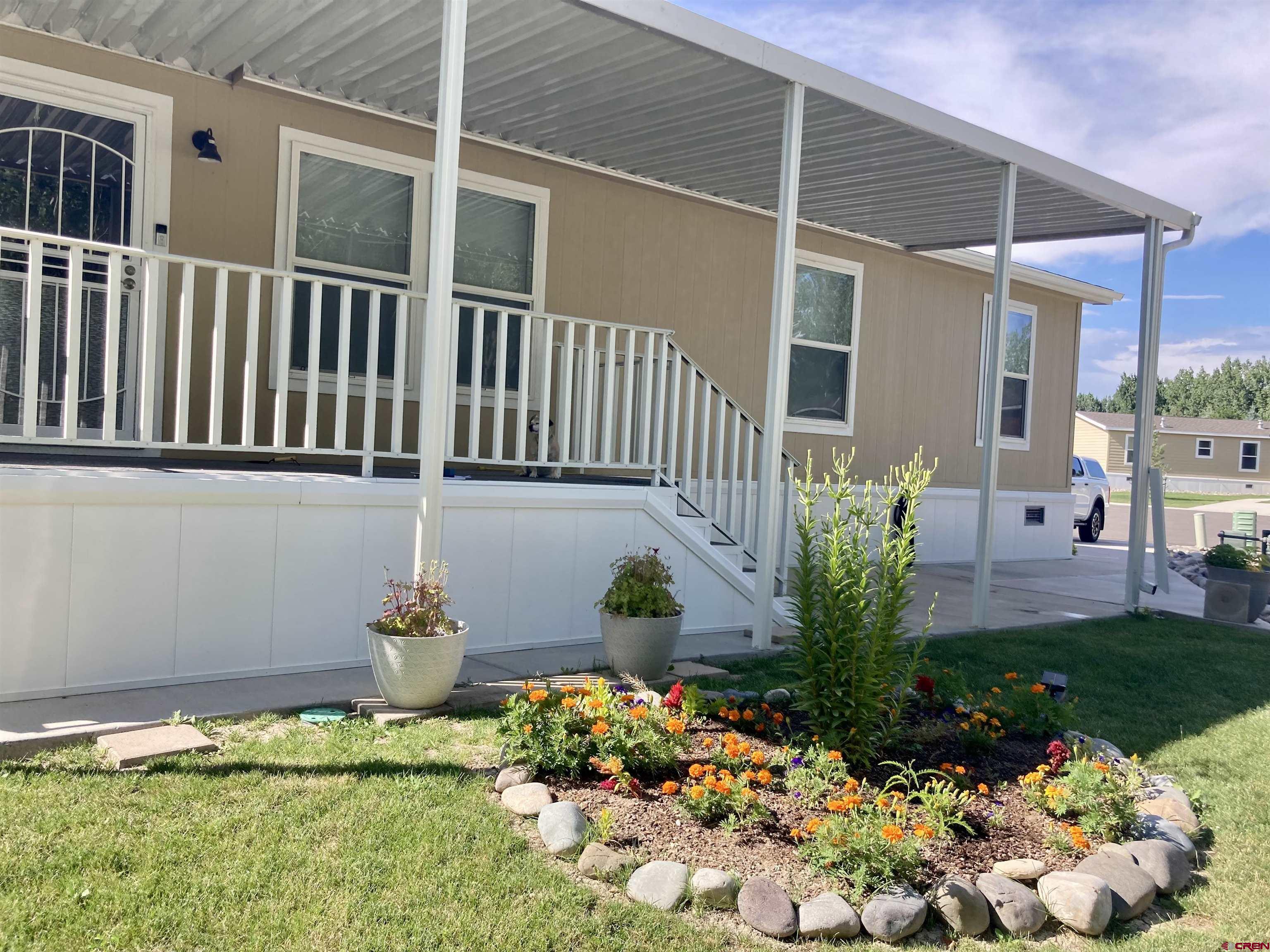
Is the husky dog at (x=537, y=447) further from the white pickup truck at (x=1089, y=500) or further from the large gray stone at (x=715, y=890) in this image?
the white pickup truck at (x=1089, y=500)

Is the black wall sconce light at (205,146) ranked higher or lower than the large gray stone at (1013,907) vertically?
higher

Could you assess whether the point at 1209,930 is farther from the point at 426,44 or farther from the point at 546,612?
the point at 426,44

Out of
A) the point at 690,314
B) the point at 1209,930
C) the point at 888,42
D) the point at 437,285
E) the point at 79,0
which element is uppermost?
the point at 888,42

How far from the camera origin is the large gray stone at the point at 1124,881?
2775mm

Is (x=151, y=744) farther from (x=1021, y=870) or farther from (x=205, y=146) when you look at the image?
(x=205, y=146)

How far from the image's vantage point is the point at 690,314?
8.51m

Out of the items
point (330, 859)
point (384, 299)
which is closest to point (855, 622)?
point (330, 859)

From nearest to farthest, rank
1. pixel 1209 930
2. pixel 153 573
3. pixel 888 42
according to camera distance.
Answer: pixel 1209 930
pixel 153 573
pixel 888 42

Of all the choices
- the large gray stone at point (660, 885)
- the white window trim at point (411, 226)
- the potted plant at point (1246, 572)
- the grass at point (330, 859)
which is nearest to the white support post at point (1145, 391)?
the potted plant at point (1246, 572)

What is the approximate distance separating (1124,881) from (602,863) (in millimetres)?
1510

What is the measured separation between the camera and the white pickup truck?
56.1 feet

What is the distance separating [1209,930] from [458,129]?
390 cm

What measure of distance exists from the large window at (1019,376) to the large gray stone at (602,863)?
9794 mm

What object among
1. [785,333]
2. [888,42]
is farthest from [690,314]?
[888,42]
